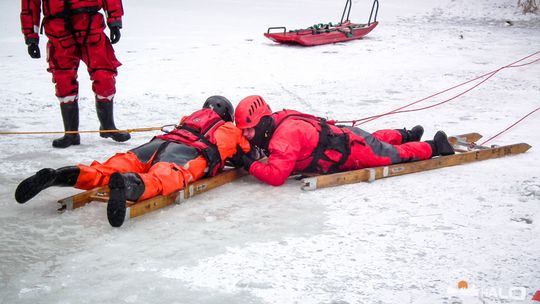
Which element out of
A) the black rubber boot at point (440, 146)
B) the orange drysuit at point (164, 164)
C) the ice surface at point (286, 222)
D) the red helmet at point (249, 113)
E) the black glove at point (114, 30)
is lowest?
the ice surface at point (286, 222)

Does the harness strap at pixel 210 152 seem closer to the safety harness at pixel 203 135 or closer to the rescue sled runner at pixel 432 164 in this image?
the safety harness at pixel 203 135

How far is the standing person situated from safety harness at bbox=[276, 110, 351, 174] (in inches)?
76.2

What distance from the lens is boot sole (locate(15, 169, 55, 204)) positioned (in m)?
3.49

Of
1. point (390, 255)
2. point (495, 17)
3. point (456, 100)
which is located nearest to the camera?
point (390, 255)

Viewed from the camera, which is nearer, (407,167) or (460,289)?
(460,289)

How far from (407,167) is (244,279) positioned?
2.15 metres

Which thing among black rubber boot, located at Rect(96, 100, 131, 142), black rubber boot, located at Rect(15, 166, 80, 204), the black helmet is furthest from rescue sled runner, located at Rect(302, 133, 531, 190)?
black rubber boot, located at Rect(96, 100, 131, 142)

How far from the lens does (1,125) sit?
Result: 20.1ft

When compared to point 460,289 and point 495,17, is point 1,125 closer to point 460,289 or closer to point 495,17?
point 460,289

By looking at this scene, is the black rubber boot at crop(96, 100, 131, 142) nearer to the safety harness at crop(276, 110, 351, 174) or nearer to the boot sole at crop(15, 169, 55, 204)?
the safety harness at crop(276, 110, 351, 174)

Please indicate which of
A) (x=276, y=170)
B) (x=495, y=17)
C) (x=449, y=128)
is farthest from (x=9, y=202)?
(x=495, y=17)

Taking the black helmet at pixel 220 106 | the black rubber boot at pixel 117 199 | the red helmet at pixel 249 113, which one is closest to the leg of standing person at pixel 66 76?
the black helmet at pixel 220 106

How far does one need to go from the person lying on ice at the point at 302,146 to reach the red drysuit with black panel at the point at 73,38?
1.78m

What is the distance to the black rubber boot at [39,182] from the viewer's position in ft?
11.5
